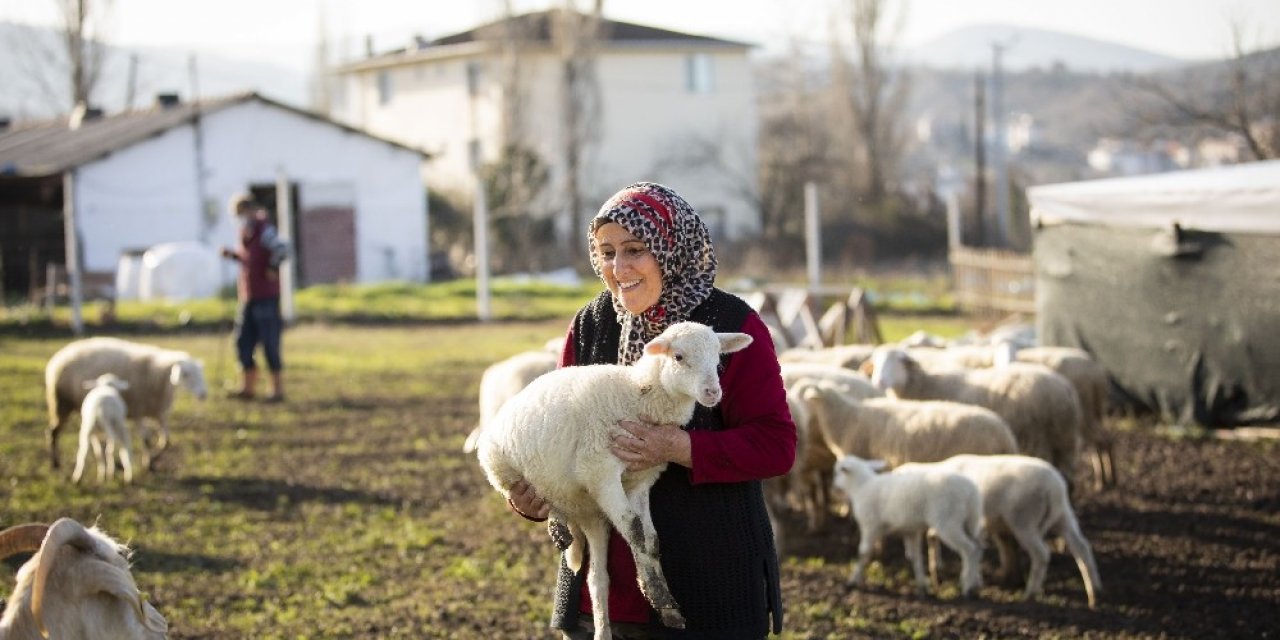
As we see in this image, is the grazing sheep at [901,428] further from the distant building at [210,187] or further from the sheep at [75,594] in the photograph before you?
the distant building at [210,187]

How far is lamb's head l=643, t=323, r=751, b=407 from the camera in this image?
11.9ft

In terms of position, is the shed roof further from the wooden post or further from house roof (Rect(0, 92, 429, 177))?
house roof (Rect(0, 92, 429, 177))

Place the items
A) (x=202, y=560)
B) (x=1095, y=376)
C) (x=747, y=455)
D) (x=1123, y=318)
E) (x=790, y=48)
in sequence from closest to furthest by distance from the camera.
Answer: (x=747, y=455) → (x=202, y=560) → (x=1095, y=376) → (x=1123, y=318) → (x=790, y=48)

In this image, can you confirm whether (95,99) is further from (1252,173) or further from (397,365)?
(1252,173)

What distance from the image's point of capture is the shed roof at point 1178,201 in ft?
39.5

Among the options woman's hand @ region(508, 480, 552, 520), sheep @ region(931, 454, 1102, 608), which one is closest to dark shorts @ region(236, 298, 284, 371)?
sheep @ region(931, 454, 1102, 608)

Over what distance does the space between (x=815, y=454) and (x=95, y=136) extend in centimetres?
3002

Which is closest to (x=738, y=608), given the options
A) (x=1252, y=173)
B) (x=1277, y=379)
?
(x=1277, y=379)

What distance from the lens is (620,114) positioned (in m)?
48.4

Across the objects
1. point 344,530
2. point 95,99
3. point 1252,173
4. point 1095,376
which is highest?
point 95,99

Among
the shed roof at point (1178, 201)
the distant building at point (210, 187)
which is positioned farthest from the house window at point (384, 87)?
the shed roof at point (1178, 201)

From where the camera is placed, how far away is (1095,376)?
1119 cm

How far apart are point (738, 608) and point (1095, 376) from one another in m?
8.04

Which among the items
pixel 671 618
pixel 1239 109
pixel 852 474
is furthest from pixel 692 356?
pixel 1239 109
